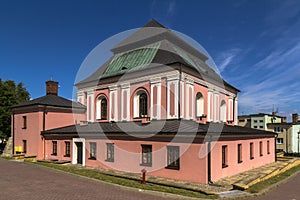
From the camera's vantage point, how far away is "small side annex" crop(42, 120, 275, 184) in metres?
13.1

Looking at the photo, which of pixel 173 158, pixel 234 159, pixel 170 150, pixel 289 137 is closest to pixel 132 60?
pixel 170 150

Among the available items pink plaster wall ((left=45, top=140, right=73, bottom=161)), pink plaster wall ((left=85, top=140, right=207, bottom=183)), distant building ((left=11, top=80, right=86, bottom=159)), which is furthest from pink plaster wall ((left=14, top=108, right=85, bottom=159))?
pink plaster wall ((left=85, top=140, right=207, bottom=183))

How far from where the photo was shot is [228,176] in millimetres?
14898

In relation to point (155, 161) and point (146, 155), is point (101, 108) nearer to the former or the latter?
point (146, 155)

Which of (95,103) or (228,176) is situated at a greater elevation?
(95,103)

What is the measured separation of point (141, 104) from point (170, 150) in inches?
269

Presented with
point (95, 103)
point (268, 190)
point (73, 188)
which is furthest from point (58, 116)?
point (268, 190)

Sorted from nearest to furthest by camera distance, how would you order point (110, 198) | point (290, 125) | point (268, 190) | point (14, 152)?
1. point (110, 198)
2. point (268, 190)
3. point (14, 152)
4. point (290, 125)

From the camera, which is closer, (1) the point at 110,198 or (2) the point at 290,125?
(1) the point at 110,198

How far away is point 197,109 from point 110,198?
42.0 ft

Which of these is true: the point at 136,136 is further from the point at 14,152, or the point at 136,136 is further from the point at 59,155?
the point at 14,152

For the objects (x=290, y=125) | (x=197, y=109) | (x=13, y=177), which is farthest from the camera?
(x=290, y=125)

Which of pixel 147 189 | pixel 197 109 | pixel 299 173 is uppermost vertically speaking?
pixel 197 109

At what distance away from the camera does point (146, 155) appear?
50.2 feet
